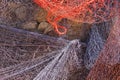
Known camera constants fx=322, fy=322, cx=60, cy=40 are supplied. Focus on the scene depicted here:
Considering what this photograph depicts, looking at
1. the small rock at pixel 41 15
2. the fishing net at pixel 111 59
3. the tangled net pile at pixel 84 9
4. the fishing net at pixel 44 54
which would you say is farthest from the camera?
the small rock at pixel 41 15

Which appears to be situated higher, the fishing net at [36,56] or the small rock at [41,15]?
the small rock at [41,15]

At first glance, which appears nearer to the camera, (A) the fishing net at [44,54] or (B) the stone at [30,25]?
(A) the fishing net at [44,54]

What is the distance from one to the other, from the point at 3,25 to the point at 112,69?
3.40ft

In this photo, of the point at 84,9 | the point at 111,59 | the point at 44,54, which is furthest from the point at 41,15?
the point at 111,59

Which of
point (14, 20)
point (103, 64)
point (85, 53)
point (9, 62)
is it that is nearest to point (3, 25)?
point (14, 20)

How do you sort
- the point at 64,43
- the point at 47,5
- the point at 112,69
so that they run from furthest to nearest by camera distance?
the point at 64,43, the point at 47,5, the point at 112,69

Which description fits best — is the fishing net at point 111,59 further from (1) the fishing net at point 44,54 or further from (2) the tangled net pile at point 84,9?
(2) the tangled net pile at point 84,9

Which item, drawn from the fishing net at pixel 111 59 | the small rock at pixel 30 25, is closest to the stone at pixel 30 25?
the small rock at pixel 30 25

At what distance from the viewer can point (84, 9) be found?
83.8 inches

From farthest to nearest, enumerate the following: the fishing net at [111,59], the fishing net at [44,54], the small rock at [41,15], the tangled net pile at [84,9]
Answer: the small rock at [41,15], the fishing net at [44,54], the tangled net pile at [84,9], the fishing net at [111,59]

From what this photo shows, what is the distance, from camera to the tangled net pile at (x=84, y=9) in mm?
2033

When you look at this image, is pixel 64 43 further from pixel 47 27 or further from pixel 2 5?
pixel 2 5

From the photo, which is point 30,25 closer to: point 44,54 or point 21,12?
point 21,12

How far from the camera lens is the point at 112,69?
1.89 metres
